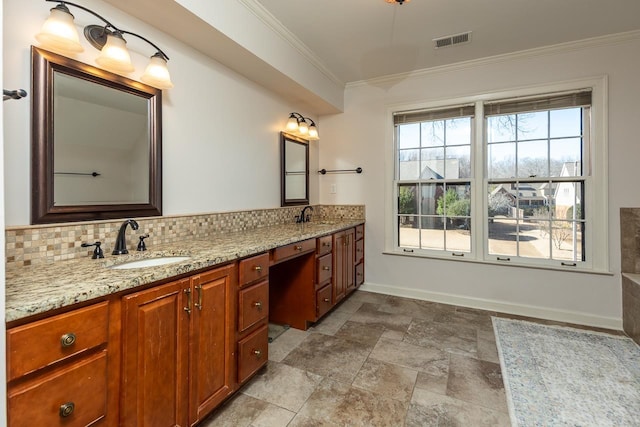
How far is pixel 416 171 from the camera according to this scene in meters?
3.54

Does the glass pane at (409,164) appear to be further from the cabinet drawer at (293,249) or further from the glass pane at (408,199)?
the cabinet drawer at (293,249)

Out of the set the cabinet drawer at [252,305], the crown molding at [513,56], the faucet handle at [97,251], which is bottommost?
the cabinet drawer at [252,305]

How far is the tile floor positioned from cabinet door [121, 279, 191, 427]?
0.38 m

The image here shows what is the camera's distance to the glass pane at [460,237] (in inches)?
130

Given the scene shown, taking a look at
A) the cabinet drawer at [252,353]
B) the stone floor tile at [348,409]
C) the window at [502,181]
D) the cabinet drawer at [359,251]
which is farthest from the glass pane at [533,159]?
the cabinet drawer at [252,353]

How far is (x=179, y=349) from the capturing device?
135cm

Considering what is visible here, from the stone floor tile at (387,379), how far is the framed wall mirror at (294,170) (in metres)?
1.80

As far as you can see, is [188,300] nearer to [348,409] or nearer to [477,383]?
[348,409]

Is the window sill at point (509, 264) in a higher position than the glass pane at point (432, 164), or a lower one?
lower

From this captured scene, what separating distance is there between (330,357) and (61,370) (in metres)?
1.62

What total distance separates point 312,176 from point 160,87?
7.07ft

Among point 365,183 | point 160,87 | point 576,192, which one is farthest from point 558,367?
point 160,87

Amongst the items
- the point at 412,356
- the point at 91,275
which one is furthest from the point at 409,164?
the point at 91,275

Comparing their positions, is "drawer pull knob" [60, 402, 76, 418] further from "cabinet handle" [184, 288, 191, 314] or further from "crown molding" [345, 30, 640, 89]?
"crown molding" [345, 30, 640, 89]
